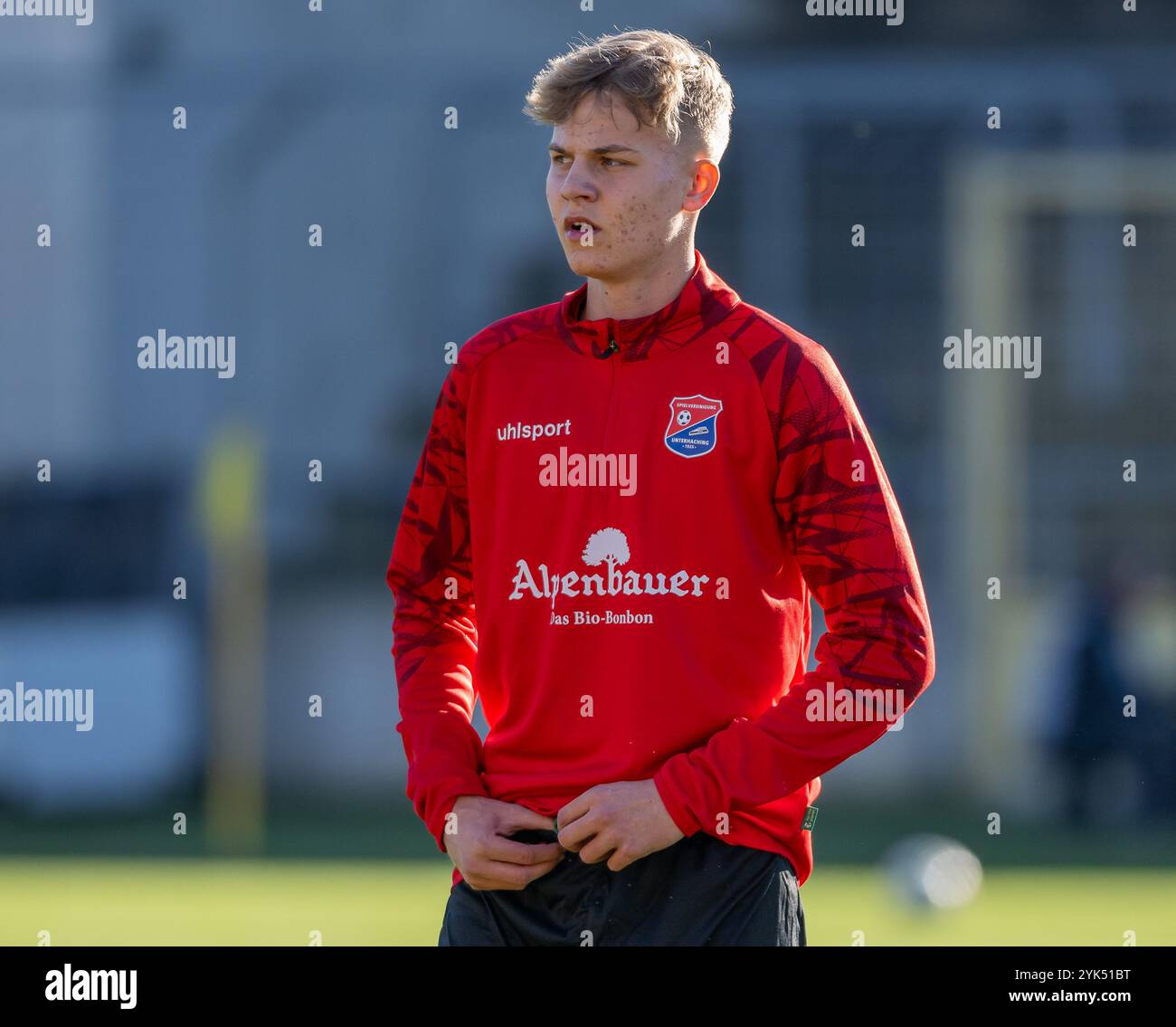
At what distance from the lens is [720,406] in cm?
277

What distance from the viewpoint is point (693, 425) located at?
9.11 feet

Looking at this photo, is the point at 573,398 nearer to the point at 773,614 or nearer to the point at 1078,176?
the point at 773,614

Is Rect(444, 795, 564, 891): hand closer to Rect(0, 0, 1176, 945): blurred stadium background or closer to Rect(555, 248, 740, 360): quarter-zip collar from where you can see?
Rect(555, 248, 740, 360): quarter-zip collar

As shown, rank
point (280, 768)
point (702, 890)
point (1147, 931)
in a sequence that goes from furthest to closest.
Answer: point (280, 768)
point (1147, 931)
point (702, 890)

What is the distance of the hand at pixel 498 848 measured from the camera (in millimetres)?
2715

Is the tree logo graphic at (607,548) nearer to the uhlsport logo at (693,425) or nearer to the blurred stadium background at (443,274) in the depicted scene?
the uhlsport logo at (693,425)

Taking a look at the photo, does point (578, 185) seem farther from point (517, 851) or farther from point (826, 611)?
point (517, 851)

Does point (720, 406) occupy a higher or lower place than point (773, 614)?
higher

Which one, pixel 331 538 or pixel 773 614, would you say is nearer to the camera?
pixel 773 614

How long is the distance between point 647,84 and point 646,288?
310 mm

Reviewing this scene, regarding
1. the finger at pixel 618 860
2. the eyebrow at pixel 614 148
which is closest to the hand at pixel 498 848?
the finger at pixel 618 860

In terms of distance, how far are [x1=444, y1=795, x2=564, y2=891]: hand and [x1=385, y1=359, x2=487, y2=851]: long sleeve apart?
5.4 inches

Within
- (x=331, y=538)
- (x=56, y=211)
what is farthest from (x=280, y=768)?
(x=56, y=211)

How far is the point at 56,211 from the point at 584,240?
1333 cm
